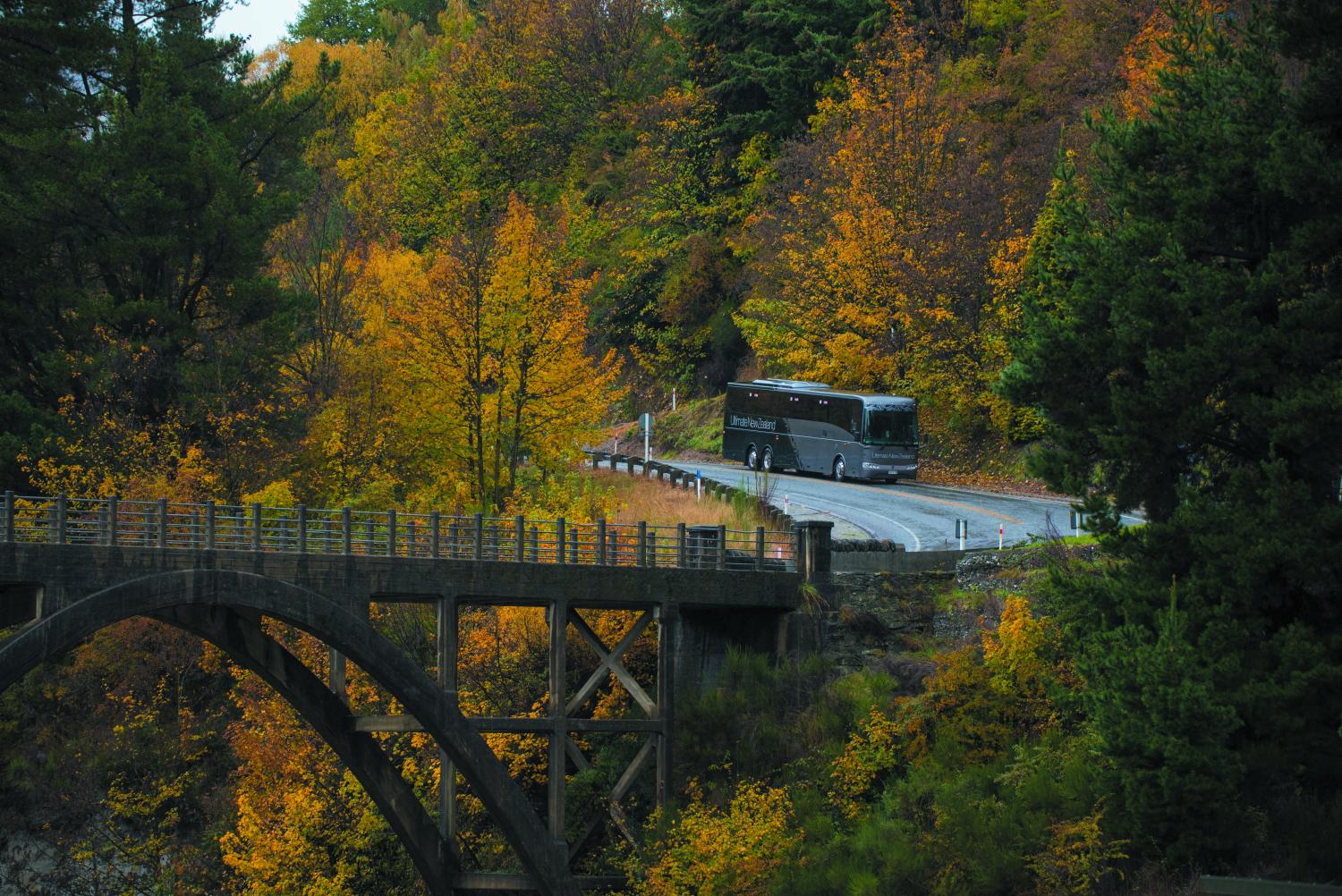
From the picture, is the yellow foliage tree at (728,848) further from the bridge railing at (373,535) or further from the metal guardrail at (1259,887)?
the metal guardrail at (1259,887)

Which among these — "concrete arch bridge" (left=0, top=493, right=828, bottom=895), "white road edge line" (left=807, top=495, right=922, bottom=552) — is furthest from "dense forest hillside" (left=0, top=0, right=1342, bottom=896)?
"white road edge line" (left=807, top=495, right=922, bottom=552)

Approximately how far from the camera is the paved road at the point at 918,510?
3806 cm

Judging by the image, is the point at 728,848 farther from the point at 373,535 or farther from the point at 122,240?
Answer: the point at 122,240

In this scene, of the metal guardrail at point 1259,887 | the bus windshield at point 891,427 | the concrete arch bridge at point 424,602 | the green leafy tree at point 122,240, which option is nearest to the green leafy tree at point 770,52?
the bus windshield at point 891,427

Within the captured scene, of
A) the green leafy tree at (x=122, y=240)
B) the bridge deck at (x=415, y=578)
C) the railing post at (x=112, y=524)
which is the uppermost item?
the green leafy tree at (x=122, y=240)

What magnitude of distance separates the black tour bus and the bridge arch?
69.0ft

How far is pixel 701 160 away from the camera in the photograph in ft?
222

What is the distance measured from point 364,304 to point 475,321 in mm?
5288

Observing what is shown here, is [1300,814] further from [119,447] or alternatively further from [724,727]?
[119,447]

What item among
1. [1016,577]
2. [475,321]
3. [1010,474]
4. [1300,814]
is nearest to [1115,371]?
[1300,814]

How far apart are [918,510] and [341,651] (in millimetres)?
18299

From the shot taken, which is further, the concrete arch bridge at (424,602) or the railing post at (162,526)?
the railing post at (162,526)

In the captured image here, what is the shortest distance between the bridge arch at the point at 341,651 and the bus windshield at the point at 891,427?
20976 mm

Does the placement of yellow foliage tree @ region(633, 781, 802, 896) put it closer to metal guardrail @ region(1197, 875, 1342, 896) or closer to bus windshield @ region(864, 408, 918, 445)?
metal guardrail @ region(1197, 875, 1342, 896)
